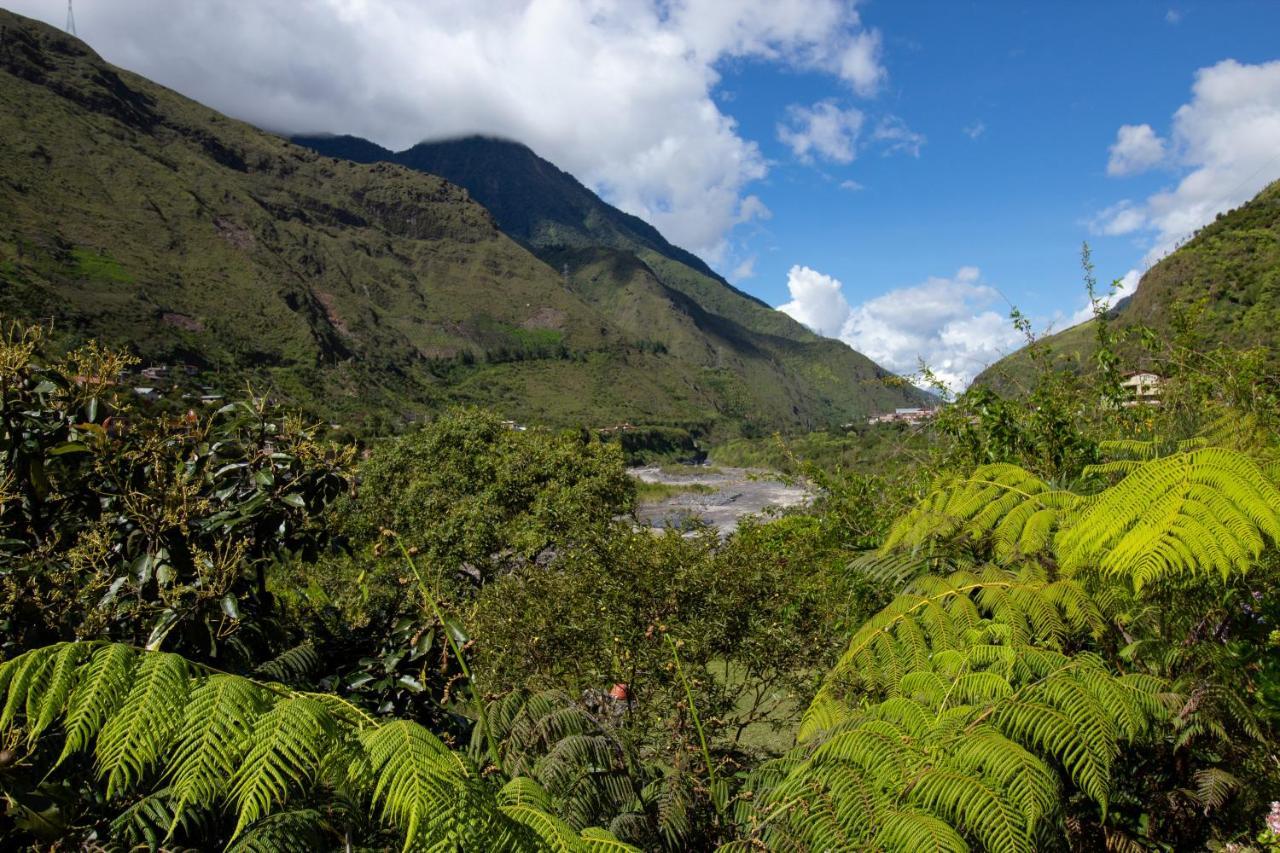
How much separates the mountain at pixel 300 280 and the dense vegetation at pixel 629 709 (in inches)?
1321

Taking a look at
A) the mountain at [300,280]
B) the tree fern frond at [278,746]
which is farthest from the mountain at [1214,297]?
the mountain at [300,280]

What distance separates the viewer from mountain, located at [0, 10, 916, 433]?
72.1 meters

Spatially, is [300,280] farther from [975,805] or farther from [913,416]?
[975,805]

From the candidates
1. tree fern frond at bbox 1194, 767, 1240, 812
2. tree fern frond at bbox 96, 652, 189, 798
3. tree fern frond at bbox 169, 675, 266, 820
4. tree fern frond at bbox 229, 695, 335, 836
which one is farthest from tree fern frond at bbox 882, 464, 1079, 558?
tree fern frond at bbox 96, 652, 189, 798

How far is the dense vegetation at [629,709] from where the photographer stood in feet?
4.67

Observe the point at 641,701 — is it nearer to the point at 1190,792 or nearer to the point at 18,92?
the point at 1190,792

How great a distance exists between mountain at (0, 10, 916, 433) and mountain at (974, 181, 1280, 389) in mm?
15179

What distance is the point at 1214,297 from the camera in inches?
671

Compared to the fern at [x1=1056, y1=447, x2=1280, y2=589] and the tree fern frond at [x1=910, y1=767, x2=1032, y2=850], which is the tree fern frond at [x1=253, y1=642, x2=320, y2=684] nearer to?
the tree fern frond at [x1=910, y1=767, x2=1032, y2=850]

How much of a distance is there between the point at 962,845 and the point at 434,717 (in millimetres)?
2135

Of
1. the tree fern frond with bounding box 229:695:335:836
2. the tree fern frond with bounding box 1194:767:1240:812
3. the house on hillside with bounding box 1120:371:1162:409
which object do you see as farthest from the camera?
the house on hillside with bounding box 1120:371:1162:409

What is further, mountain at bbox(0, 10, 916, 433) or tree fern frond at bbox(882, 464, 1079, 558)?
mountain at bbox(0, 10, 916, 433)

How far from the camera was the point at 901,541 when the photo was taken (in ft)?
11.0

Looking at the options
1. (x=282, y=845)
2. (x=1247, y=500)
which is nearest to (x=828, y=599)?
(x=1247, y=500)
